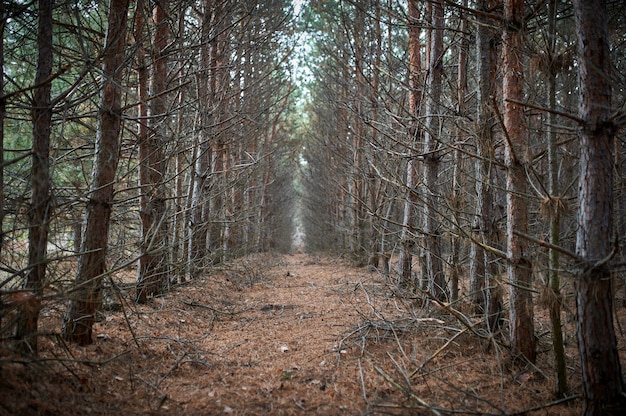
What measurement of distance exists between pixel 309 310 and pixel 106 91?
183 inches

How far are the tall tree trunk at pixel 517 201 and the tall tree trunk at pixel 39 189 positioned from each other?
3.64m

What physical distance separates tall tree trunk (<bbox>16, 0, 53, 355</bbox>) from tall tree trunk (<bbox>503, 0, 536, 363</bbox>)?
11.9ft

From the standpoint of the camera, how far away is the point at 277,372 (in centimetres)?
404

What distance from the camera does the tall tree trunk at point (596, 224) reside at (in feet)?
8.59

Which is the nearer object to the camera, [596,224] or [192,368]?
[596,224]

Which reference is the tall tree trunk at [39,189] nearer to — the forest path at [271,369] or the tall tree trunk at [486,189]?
the forest path at [271,369]

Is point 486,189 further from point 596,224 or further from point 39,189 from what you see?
point 39,189

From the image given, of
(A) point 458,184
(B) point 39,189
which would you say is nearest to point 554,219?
(A) point 458,184

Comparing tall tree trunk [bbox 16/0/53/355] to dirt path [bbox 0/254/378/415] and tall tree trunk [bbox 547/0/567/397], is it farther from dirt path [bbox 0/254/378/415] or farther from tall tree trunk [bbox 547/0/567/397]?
tall tree trunk [bbox 547/0/567/397]

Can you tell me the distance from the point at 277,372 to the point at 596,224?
2.92 meters

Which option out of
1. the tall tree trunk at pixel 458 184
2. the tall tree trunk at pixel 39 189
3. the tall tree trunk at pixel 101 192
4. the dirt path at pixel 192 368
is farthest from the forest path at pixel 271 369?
the tall tree trunk at pixel 458 184

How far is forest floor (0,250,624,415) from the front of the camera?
118 inches

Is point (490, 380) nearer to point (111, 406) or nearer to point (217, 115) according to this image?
point (111, 406)

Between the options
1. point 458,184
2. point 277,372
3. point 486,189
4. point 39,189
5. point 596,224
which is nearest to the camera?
point 596,224
